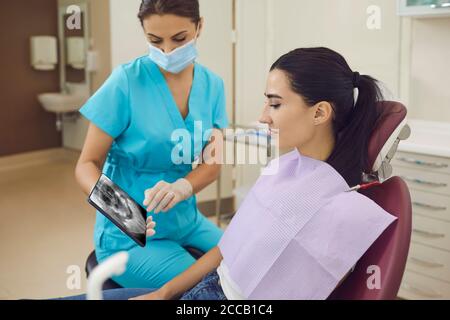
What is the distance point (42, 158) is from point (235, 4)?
2.16m

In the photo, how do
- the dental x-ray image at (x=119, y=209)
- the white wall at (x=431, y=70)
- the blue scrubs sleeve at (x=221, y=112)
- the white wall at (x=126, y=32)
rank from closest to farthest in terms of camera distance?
1. the dental x-ray image at (x=119, y=209)
2. the white wall at (x=126, y=32)
3. the blue scrubs sleeve at (x=221, y=112)
4. the white wall at (x=431, y=70)

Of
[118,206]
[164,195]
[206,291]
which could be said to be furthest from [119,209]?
[206,291]

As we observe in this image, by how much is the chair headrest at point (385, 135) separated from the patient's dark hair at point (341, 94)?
0.01 meters

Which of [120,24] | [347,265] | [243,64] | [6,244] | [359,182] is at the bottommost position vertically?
[6,244]

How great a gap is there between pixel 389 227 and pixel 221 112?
2.02ft

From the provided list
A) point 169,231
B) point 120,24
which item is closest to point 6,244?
point 169,231

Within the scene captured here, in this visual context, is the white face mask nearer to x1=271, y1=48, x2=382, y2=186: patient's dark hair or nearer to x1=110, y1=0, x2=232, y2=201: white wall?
x1=110, y1=0, x2=232, y2=201: white wall

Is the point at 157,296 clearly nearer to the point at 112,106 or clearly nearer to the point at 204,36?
the point at 112,106

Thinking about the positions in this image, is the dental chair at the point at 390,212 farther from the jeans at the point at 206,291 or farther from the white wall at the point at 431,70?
the white wall at the point at 431,70

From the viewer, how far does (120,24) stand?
128 centimetres

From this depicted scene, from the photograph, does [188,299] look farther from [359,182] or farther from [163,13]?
[163,13]

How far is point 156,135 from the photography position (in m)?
1.28

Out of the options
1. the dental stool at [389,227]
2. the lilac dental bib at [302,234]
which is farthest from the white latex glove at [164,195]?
the dental stool at [389,227]

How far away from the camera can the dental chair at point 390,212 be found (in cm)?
88
